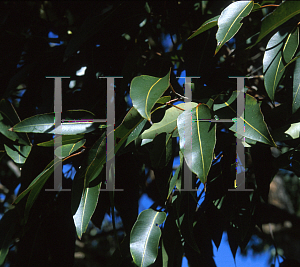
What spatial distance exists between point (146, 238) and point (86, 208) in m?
0.14

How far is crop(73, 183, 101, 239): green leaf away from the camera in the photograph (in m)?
0.55

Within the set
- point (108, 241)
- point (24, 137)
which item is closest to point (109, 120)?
point (24, 137)

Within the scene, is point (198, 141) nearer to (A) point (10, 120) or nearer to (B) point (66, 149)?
(B) point (66, 149)

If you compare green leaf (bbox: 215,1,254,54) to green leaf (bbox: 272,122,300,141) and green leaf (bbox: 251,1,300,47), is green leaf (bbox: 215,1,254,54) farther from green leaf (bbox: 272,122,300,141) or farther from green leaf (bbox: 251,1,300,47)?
green leaf (bbox: 272,122,300,141)

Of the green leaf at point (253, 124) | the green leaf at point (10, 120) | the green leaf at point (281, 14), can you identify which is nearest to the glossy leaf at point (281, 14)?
the green leaf at point (281, 14)

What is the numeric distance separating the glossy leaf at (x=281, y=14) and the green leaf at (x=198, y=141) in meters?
0.24

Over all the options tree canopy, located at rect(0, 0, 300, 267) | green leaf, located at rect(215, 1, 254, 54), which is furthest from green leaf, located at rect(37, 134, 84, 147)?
green leaf, located at rect(215, 1, 254, 54)

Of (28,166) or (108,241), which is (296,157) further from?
(108,241)

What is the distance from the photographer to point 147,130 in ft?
1.81

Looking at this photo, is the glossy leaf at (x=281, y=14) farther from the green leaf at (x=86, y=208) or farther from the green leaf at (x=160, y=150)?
the green leaf at (x=86, y=208)

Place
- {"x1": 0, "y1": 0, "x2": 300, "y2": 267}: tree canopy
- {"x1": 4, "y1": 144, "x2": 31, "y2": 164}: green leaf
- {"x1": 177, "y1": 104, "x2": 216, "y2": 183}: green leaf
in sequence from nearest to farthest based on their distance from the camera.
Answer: {"x1": 177, "y1": 104, "x2": 216, "y2": 183}: green leaf
{"x1": 0, "y1": 0, "x2": 300, "y2": 267}: tree canopy
{"x1": 4, "y1": 144, "x2": 31, "y2": 164}: green leaf

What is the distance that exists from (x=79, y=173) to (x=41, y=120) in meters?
0.14

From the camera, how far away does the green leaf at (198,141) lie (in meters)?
0.43

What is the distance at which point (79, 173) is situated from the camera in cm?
56
